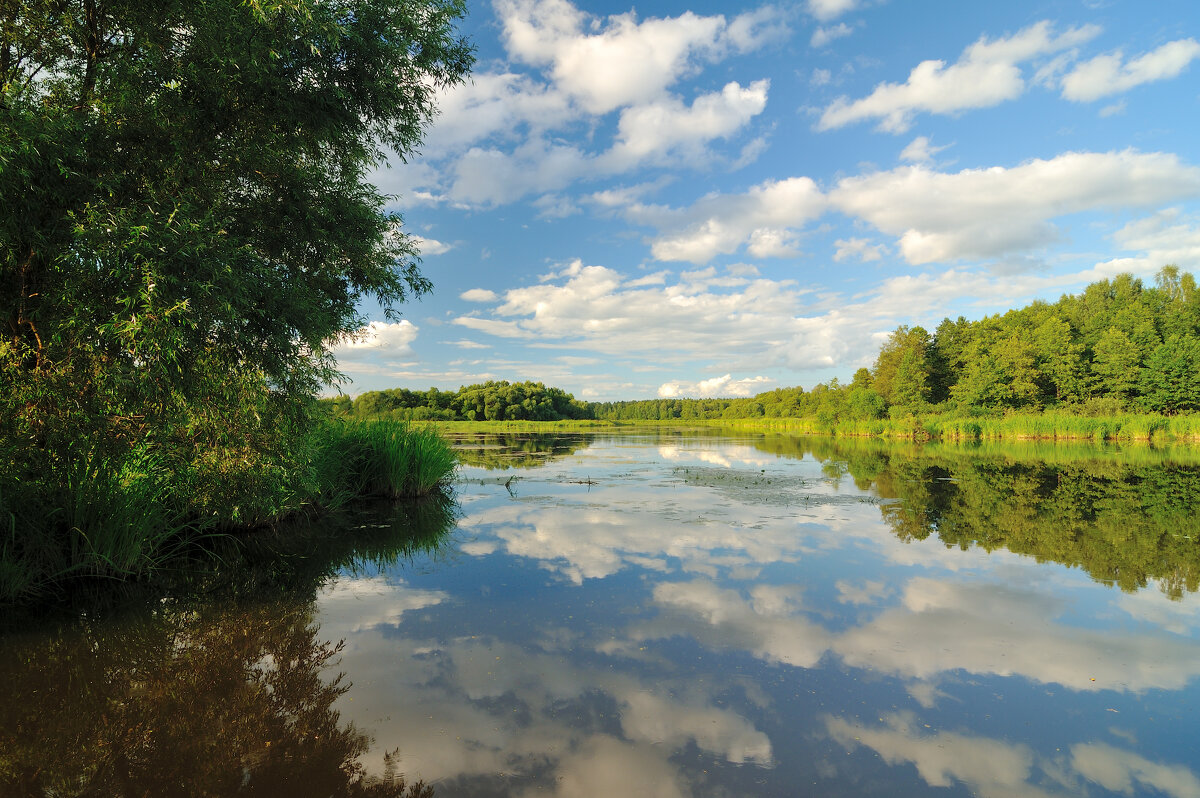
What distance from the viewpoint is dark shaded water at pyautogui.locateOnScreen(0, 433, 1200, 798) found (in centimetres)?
326

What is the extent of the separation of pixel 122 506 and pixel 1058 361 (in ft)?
226

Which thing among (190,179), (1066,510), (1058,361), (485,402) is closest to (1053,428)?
(1058,361)

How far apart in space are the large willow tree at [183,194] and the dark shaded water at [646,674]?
2.70 meters

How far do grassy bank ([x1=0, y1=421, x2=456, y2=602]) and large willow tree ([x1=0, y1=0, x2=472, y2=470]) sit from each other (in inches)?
21.4

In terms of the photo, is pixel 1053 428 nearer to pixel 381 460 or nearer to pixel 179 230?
pixel 381 460

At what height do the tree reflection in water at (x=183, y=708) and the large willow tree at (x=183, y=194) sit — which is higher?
the large willow tree at (x=183, y=194)

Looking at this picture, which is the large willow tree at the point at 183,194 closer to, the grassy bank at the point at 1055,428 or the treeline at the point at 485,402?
the grassy bank at the point at 1055,428

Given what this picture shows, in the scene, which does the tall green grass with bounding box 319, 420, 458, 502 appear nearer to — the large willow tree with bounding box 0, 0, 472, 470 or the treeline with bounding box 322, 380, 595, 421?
the large willow tree with bounding box 0, 0, 472, 470

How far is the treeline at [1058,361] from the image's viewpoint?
46375 mm

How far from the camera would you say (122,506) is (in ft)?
21.4

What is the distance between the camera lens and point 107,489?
6434 mm

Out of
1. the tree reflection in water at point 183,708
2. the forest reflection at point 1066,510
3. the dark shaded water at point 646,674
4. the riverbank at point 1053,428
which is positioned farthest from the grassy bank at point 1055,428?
the tree reflection in water at point 183,708

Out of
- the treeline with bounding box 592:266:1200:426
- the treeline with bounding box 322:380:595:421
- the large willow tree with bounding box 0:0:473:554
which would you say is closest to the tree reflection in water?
the large willow tree with bounding box 0:0:473:554

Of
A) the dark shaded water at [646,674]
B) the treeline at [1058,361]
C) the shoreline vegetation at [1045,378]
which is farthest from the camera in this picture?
the treeline at [1058,361]
